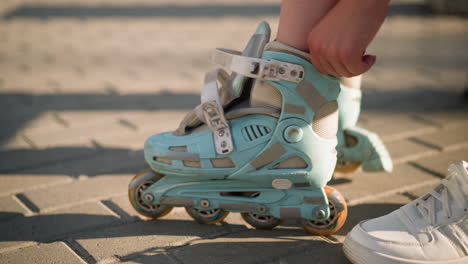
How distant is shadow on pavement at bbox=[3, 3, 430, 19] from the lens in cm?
554

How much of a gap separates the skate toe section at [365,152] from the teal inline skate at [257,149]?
0.37m

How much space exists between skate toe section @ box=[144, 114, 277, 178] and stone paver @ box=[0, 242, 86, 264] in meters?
0.40

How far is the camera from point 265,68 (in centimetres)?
164

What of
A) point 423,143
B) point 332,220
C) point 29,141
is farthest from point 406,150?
point 29,141

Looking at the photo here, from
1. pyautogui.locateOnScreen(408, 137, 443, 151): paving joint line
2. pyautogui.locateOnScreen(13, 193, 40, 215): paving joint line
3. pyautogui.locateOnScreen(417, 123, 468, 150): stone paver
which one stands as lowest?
pyautogui.locateOnScreen(13, 193, 40, 215): paving joint line

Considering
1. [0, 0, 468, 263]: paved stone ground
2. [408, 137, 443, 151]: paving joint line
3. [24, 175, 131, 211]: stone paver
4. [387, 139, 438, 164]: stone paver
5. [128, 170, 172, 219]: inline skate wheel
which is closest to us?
[0, 0, 468, 263]: paved stone ground

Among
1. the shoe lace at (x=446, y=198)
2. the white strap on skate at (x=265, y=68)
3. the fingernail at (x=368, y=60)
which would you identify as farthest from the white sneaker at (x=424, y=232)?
the white strap on skate at (x=265, y=68)

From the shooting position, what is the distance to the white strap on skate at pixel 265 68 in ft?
5.35

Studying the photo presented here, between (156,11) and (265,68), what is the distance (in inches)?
176

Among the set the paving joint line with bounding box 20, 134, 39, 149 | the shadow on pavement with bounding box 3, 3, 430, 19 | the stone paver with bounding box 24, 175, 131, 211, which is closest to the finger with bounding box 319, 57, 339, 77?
the stone paver with bounding box 24, 175, 131, 211

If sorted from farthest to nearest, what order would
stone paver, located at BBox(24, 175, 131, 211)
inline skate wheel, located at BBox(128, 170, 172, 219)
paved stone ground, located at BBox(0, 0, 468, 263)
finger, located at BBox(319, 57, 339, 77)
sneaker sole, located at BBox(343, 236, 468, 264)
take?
stone paver, located at BBox(24, 175, 131, 211), inline skate wheel, located at BBox(128, 170, 172, 219), paved stone ground, located at BBox(0, 0, 468, 263), finger, located at BBox(319, 57, 339, 77), sneaker sole, located at BBox(343, 236, 468, 264)

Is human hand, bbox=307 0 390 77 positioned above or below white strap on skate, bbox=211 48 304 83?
above

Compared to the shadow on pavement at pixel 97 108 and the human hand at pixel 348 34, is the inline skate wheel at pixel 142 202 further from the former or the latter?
the human hand at pixel 348 34

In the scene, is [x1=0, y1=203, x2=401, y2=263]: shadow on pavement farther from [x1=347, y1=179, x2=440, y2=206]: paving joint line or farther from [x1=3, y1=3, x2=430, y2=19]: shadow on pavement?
[x1=3, y1=3, x2=430, y2=19]: shadow on pavement
